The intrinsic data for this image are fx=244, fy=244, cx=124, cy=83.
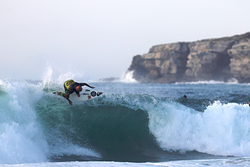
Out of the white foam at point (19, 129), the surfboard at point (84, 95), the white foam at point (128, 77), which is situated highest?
the white foam at point (128, 77)

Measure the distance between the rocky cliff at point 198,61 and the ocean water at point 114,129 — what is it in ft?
258

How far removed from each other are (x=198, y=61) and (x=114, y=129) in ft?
292

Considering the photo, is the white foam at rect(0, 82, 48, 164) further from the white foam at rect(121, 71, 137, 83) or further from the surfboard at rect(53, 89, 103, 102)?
the white foam at rect(121, 71, 137, 83)

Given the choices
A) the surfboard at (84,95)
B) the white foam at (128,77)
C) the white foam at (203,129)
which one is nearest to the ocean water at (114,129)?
the white foam at (203,129)

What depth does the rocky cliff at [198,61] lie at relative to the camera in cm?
8244

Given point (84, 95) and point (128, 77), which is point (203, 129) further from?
point (128, 77)

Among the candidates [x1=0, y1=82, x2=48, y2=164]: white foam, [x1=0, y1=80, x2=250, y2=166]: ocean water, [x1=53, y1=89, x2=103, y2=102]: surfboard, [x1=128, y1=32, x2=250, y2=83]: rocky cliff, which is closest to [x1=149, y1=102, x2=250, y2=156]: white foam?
[x1=0, y1=80, x2=250, y2=166]: ocean water

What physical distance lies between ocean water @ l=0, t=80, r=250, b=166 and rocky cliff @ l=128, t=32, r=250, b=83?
78.7m

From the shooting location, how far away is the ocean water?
7.33 m

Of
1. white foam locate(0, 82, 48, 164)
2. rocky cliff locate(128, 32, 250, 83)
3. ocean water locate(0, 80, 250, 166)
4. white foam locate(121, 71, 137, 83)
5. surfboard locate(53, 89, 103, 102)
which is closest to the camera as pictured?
white foam locate(0, 82, 48, 164)

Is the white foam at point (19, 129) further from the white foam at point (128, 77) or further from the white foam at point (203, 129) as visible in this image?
the white foam at point (128, 77)

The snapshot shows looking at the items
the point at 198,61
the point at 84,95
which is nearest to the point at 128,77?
the point at 198,61

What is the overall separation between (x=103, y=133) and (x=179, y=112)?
3.06 meters

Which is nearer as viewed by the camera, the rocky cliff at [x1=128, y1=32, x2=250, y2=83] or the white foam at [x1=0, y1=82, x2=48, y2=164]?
the white foam at [x1=0, y1=82, x2=48, y2=164]
